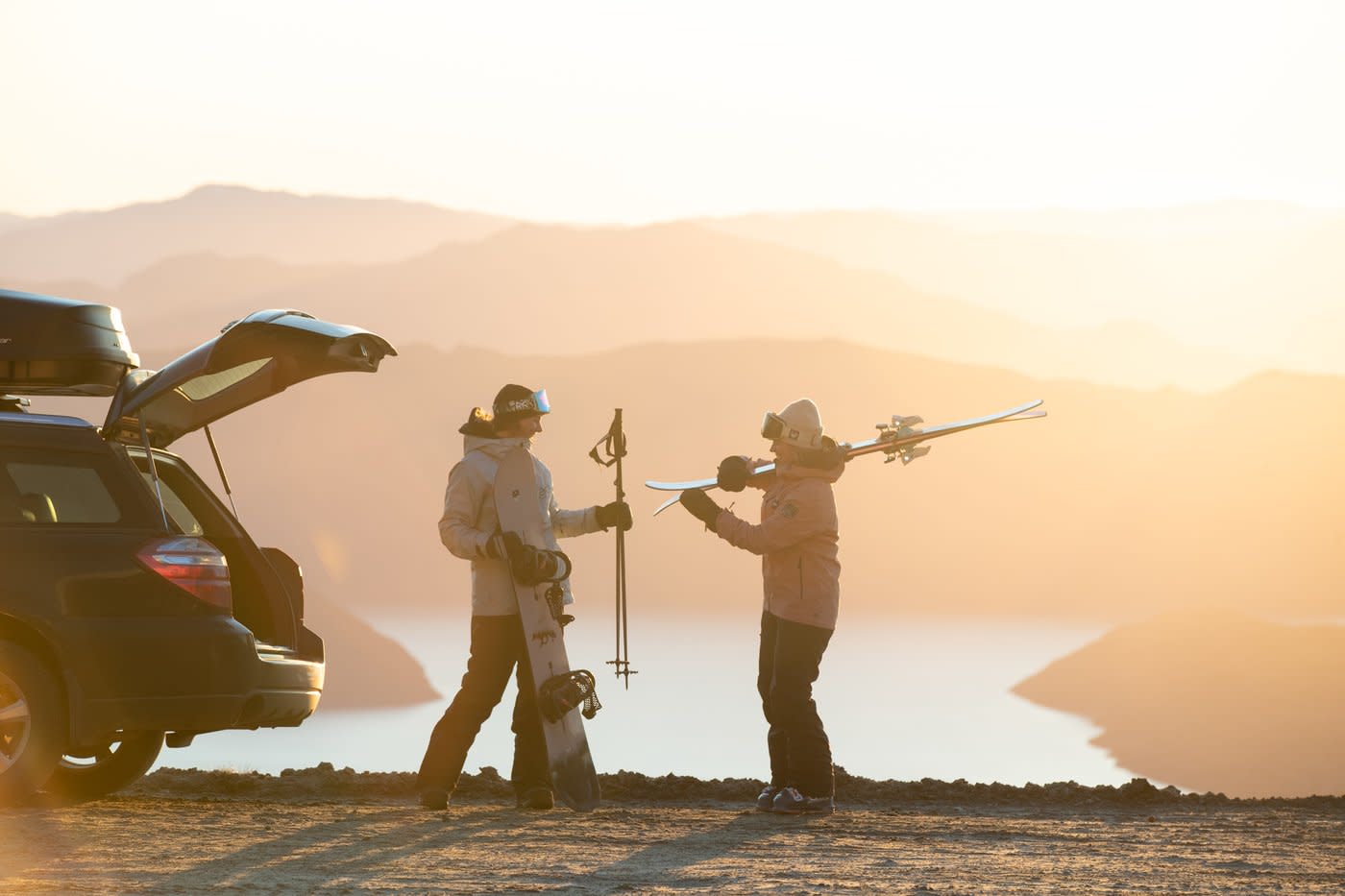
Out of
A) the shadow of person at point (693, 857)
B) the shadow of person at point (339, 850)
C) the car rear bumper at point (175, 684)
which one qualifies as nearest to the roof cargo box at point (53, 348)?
the car rear bumper at point (175, 684)

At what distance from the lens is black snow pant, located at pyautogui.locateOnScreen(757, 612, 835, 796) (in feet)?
32.9

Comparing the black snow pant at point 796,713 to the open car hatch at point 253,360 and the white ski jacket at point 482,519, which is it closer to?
the white ski jacket at point 482,519

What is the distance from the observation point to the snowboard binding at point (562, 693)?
987 cm

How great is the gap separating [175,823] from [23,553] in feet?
5.05

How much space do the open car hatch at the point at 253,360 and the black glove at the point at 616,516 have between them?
1.68 meters

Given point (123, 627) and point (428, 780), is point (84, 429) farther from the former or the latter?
point (428, 780)

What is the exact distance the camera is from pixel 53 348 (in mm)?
9172

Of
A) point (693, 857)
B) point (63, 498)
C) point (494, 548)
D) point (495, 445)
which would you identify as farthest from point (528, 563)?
point (63, 498)

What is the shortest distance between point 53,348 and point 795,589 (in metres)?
4.09

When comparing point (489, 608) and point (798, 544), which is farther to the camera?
point (798, 544)

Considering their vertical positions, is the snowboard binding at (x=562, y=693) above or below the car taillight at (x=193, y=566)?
below

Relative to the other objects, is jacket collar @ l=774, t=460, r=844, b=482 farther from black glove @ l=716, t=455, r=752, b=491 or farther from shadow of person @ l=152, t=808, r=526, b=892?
shadow of person @ l=152, t=808, r=526, b=892

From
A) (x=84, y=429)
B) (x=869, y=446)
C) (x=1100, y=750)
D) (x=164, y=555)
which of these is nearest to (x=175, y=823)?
(x=164, y=555)

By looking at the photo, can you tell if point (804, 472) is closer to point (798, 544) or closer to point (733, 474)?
point (798, 544)
